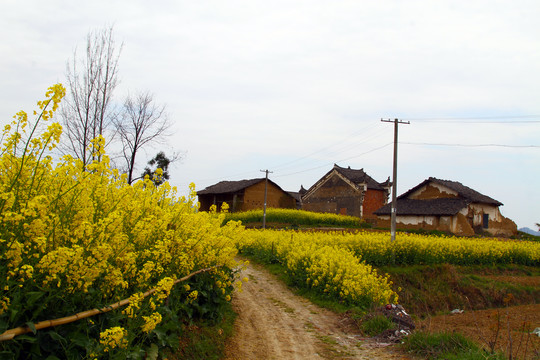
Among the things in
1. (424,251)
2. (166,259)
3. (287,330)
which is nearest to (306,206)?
(424,251)

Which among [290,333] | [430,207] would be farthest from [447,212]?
[290,333]

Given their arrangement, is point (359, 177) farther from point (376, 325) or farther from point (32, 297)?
point (32, 297)

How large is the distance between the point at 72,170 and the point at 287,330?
19.8ft

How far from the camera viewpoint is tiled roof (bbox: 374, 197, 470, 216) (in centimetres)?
3447

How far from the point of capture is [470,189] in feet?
138

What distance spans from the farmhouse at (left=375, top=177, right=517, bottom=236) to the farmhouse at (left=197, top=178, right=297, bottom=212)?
43.2ft

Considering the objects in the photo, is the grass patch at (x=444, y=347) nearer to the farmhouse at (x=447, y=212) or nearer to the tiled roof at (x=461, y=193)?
the farmhouse at (x=447, y=212)

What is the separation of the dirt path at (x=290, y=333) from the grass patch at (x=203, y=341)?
0.21 m

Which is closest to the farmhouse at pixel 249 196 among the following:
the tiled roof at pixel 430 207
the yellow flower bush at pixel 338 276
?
the tiled roof at pixel 430 207

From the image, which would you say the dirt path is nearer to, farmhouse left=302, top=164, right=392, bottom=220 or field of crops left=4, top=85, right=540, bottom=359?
field of crops left=4, top=85, right=540, bottom=359

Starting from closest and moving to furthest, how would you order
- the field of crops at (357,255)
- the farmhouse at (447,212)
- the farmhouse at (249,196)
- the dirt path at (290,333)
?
1. the dirt path at (290,333)
2. the field of crops at (357,255)
3. the farmhouse at (447,212)
4. the farmhouse at (249,196)

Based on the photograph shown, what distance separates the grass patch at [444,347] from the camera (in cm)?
622

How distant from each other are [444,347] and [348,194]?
3967 cm

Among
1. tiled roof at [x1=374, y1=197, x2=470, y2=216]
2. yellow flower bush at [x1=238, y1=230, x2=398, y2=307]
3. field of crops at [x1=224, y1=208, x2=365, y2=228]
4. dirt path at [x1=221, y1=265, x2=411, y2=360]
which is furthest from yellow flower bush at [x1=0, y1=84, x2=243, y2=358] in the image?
field of crops at [x1=224, y1=208, x2=365, y2=228]
